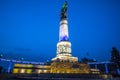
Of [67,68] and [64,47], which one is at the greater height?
[64,47]

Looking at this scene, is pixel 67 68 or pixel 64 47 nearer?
pixel 67 68

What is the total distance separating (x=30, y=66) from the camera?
1734 inches

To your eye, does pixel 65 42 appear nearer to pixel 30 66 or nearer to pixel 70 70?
pixel 70 70

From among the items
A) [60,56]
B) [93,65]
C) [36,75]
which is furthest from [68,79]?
[93,65]

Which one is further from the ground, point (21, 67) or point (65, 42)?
point (65, 42)

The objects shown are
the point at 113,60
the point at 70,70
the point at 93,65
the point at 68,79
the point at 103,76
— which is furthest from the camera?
the point at 93,65

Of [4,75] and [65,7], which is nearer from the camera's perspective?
[4,75]

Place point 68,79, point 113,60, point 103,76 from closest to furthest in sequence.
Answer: point 68,79 < point 103,76 < point 113,60

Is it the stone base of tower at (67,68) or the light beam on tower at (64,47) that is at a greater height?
the light beam on tower at (64,47)

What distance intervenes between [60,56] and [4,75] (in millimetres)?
20486

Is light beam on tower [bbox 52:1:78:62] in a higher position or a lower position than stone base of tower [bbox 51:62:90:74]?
higher

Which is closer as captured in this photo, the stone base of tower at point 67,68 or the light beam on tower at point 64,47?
the stone base of tower at point 67,68

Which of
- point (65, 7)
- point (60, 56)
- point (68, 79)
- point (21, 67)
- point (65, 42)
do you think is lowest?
point (68, 79)

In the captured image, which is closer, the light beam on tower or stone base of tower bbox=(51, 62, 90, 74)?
stone base of tower bbox=(51, 62, 90, 74)
